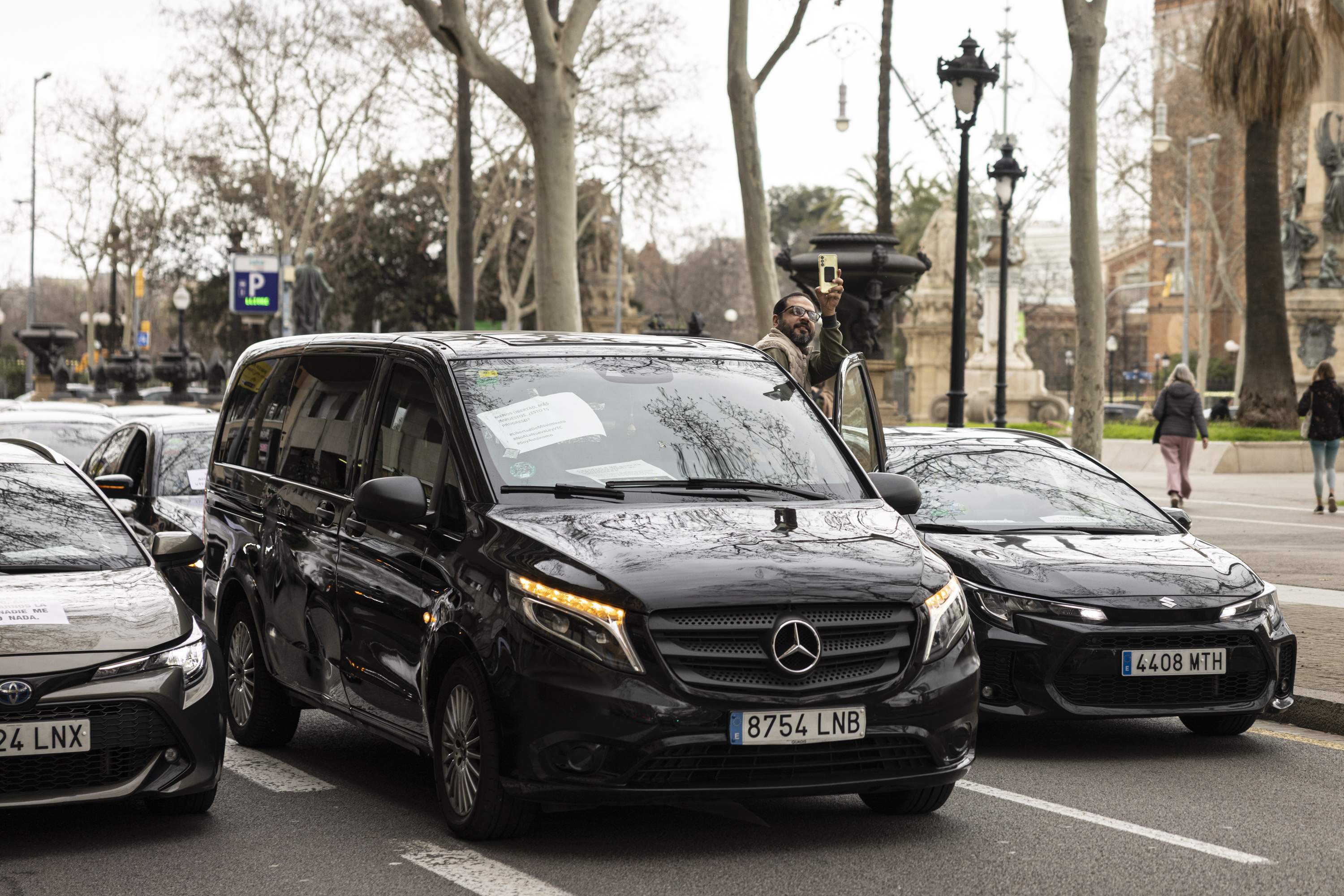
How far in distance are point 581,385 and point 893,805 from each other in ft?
6.55

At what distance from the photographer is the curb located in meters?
8.77

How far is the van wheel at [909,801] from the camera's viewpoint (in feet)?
21.7

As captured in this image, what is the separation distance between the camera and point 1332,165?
37156mm

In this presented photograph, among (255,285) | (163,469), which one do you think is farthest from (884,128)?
(163,469)

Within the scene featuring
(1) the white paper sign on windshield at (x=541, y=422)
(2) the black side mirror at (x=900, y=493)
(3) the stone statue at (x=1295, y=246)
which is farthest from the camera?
(3) the stone statue at (x=1295, y=246)

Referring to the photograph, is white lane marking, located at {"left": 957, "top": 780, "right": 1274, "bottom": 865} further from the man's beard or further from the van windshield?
the man's beard

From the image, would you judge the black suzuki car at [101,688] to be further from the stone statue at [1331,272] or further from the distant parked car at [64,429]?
the stone statue at [1331,272]

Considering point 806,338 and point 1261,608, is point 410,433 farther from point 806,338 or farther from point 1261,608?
point 1261,608

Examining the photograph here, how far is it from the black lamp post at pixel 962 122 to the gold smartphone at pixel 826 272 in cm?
791

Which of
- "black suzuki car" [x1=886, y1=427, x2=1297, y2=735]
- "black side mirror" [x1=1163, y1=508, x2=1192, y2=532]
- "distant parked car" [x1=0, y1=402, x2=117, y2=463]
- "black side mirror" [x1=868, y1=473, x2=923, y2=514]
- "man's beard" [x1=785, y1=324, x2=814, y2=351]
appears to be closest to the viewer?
"black side mirror" [x1=868, y1=473, x2=923, y2=514]

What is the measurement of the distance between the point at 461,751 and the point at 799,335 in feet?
15.3

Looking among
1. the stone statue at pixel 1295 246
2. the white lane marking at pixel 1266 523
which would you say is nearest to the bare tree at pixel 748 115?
the white lane marking at pixel 1266 523

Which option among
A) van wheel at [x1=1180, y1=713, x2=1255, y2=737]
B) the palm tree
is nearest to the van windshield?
van wheel at [x1=1180, y1=713, x2=1255, y2=737]

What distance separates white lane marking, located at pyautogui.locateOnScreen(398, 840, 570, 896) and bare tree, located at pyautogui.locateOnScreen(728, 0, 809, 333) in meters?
16.3
